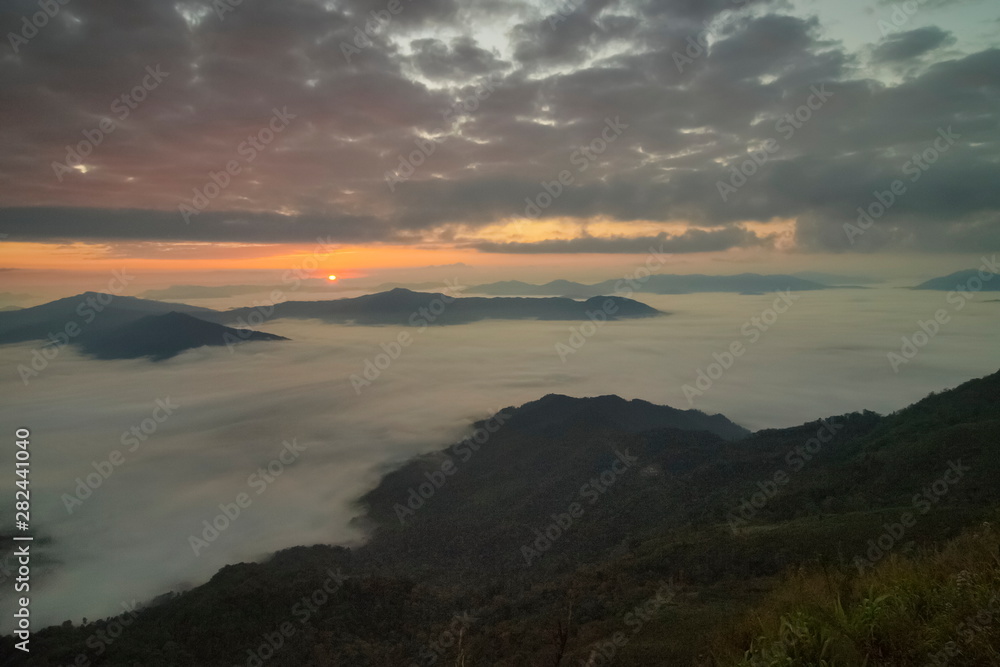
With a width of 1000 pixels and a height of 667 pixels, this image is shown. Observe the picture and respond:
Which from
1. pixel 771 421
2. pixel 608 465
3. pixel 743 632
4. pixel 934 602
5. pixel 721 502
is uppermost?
pixel 934 602

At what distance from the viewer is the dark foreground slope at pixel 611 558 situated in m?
22.4

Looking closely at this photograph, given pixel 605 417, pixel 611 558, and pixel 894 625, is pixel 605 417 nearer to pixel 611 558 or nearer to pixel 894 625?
pixel 611 558

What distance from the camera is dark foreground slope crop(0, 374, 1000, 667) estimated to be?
22.4 m

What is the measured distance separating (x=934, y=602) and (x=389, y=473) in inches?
5027

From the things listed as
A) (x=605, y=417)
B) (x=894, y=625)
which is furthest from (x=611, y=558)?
(x=605, y=417)

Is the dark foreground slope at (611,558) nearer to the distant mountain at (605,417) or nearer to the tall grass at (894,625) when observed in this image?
the tall grass at (894,625)

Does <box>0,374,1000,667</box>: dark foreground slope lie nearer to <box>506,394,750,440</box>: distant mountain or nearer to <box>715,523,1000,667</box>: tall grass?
<box>715,523,1000,667</box>: tall grass

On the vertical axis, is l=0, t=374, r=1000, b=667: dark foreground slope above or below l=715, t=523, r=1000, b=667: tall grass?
below

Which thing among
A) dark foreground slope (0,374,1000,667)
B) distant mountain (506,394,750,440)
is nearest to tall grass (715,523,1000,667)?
dark foreground slope (0,374,1000,667)

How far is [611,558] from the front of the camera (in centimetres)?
4259

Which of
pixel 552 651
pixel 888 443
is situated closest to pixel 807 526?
pixel 552 651

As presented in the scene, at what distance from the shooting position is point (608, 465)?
94.7m

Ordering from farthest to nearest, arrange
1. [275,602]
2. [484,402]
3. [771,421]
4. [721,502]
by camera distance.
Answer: [484,402] → [771,421] → [721,502] → [275,602]

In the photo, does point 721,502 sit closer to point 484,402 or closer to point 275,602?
point 275,602
